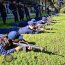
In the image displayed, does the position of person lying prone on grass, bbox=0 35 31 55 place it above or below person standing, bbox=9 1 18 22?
above

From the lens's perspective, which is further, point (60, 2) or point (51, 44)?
point (60, 2)

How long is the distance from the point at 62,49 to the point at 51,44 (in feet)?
5.61

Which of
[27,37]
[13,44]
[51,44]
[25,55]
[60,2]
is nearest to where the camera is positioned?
[25,55]

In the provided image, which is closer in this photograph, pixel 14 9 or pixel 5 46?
pixel 5 46

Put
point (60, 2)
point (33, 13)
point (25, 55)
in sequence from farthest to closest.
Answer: point (60, 2), point (33, 13), point (25, 55)

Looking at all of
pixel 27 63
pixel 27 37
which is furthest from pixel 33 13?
pixel 27 63

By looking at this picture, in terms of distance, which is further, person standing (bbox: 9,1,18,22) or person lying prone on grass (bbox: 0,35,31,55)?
person standing (bbox: 9,1,18,22)

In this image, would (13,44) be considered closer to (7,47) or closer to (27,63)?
(7,47)

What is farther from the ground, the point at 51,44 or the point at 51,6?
the point at 51,44

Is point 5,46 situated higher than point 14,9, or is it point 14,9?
point 5,46

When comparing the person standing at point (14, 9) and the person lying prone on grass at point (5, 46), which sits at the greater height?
the person lying prone on grass at point (5, 46)

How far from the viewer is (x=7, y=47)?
16.3 meters

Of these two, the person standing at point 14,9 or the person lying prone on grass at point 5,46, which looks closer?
the person lying prone on grass at point 5,46

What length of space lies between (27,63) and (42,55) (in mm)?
1545
